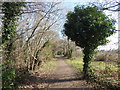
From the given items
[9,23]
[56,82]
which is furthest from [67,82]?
[9,23]

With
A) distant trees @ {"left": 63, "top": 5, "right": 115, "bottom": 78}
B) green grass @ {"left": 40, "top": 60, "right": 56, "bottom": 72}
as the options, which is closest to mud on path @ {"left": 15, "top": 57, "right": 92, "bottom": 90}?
distant trees @ {"left": 63, "top": 5, "right": 115, "bottom": 78}

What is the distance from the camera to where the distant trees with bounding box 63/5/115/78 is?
21.6 feet

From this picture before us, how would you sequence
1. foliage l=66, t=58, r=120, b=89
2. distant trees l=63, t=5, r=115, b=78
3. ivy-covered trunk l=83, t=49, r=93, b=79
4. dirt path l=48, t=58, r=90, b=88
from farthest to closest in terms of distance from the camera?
ivy-covered trunk l=83, t=49, r=93, b=79 → distant trees l=63, t=5, r=115, b=78 → dirt path l=48, t=58, r=90, b=88 → foliage l=66, t=58, r=120, b=89

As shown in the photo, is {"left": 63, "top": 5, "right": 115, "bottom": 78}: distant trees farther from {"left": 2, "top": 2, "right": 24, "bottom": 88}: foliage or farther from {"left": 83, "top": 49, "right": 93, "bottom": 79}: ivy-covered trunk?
{"left": 2, "top": 2, "right": 24, "bottom": 88}: foliage

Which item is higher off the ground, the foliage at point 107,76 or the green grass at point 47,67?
the foliage at point 107,76

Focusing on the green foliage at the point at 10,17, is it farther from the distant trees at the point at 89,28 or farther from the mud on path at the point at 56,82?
the distant trees at the point at 89,28

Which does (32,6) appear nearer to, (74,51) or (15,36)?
(15,36)

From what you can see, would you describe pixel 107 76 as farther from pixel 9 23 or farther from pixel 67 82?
pixel 9 23

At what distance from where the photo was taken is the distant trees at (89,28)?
657cm

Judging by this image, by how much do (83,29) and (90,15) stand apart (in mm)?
1164

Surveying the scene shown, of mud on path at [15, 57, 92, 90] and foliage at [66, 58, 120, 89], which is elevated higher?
foliage at [66, 58, 120, 89]

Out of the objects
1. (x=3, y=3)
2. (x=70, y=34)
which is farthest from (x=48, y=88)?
(x=3, y=3)

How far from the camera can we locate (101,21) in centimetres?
666

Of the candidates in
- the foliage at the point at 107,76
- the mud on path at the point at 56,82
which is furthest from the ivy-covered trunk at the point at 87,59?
the mud on path at the point at 56,82
